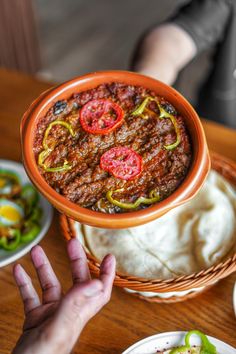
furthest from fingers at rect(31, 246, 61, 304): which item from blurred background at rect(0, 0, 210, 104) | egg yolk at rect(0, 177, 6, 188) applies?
blurred background at rect(0, 0, 210, 104)

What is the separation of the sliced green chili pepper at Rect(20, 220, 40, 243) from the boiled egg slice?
4 centimetres

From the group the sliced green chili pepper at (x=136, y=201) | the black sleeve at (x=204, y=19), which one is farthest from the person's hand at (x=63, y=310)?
the black sleeve at (x=204, y=19)

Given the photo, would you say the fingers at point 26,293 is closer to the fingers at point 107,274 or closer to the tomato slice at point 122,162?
the fingers at point 107,274

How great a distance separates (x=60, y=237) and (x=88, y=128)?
1.32 ft

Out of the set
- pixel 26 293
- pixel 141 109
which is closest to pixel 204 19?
pixel 141 109

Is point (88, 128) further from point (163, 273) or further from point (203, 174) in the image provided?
point (163, 273)

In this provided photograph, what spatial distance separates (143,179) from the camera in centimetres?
102

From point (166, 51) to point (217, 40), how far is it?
0.88ft

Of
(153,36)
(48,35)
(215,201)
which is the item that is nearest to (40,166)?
(215,201)

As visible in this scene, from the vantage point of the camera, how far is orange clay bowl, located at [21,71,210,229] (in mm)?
934

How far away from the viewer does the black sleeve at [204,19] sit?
1.83 meters

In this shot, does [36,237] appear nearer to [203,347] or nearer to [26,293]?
[26,293]

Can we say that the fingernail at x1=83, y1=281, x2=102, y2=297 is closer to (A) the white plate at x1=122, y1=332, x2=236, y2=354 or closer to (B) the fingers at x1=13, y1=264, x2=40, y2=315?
(B) the fingers at x1=13, y1=264, x2=40, y2=315

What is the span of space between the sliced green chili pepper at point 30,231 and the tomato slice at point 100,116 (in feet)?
1.29
